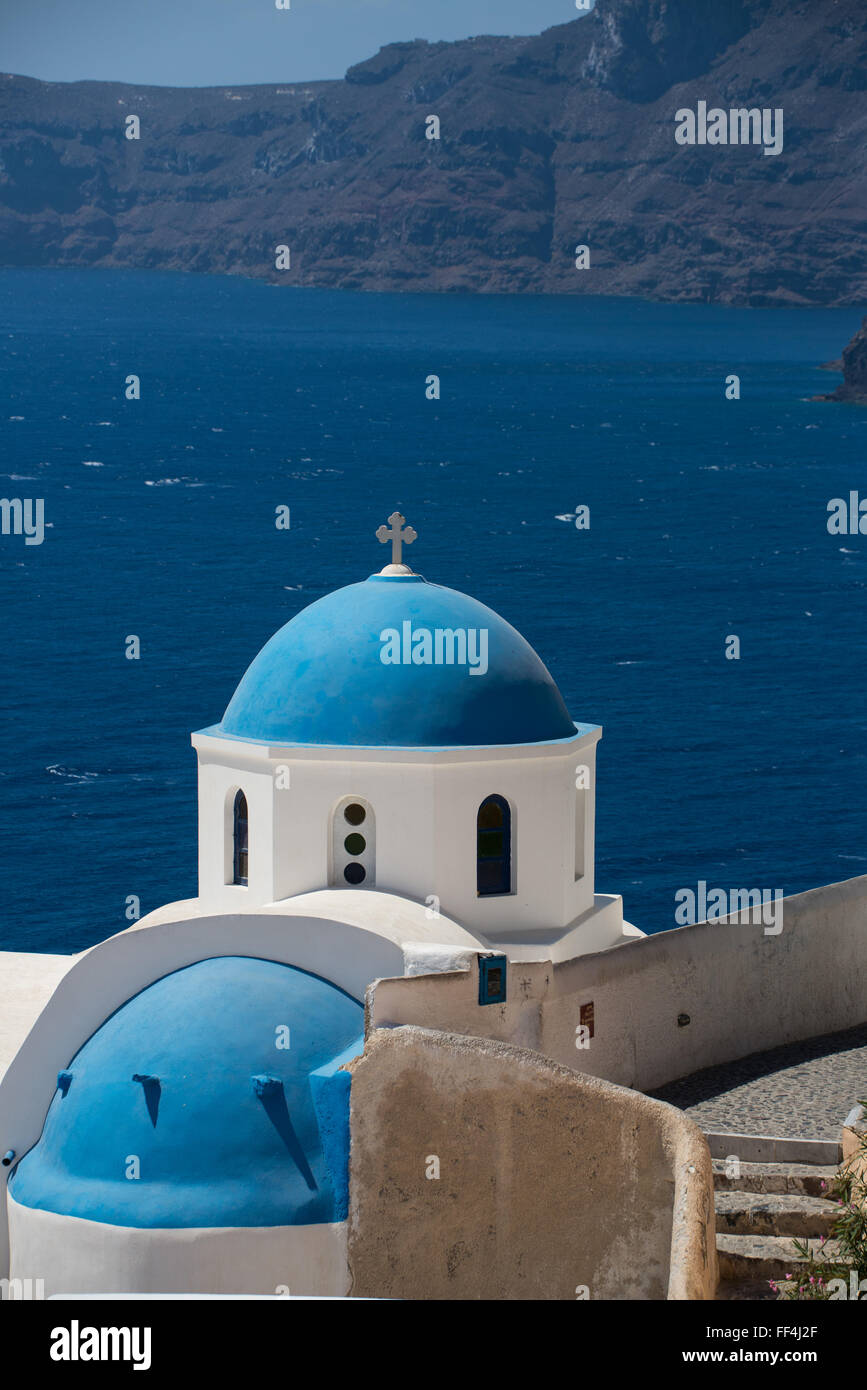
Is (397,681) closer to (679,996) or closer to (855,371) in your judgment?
(679,996)

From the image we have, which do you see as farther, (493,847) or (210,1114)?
(493,847)

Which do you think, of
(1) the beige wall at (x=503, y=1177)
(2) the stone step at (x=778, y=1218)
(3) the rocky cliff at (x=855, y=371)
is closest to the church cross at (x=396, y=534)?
(1) the beige wall at (x=503, y=1177)

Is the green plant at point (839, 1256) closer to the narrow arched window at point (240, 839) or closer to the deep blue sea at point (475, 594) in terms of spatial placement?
the narrow arched window at point (240, 839)

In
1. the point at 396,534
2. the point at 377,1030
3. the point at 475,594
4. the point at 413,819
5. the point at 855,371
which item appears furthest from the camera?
the point at 855,371

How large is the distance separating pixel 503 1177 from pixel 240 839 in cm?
727

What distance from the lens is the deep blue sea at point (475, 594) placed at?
67.4 metres

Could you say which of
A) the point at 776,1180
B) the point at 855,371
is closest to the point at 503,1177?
the point at 776,1180

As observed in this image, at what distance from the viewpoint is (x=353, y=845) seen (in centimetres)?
2708

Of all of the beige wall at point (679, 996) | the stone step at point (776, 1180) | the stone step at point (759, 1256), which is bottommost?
the stone step at point (759, 1256)

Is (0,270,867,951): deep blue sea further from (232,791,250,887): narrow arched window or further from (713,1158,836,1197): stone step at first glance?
(713,1158,836,1197): stone step

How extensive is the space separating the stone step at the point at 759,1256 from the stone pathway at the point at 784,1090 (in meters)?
2.67

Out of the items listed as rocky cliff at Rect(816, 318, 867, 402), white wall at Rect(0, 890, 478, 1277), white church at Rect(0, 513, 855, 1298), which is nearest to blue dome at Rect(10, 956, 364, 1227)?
white church at Rect(0, 513, 855, 1298)

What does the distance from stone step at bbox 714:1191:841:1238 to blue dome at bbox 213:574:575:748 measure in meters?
6.57
